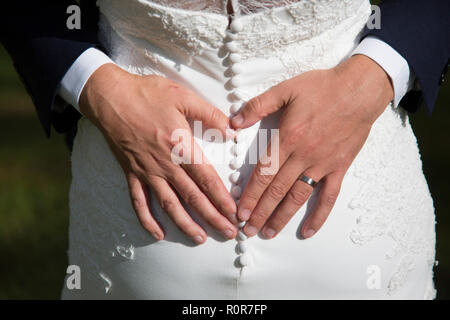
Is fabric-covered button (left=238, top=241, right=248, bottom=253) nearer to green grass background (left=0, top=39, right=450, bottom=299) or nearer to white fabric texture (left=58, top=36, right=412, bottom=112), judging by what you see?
white fabric texture (left=58, top=36, right=412, bottom=112)

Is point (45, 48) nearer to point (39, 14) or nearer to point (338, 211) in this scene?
point (39, 14)

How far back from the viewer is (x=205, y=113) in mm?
1281

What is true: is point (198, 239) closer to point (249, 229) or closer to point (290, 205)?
point (249, 229)

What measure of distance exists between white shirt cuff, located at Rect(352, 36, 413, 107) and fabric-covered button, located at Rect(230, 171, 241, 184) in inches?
14.9

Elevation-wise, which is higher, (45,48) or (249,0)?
(249,0)

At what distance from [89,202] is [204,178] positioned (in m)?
0.32

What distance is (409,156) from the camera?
1.47 meters

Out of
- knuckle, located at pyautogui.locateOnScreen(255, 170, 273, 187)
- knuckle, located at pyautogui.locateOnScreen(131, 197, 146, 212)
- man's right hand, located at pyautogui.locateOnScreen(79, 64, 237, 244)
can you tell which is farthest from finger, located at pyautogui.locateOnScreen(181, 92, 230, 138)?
knuckle, located at pyautogui.locateOnScreen(131, 197, 146, 212)

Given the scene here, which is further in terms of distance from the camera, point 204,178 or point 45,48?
point 45,48

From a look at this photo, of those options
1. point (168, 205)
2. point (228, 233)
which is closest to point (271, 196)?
point (228, 233)

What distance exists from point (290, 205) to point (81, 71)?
0.56 m
